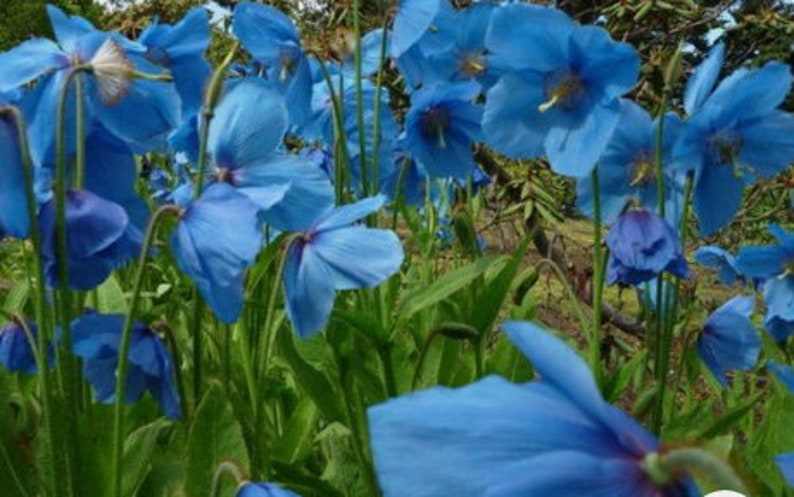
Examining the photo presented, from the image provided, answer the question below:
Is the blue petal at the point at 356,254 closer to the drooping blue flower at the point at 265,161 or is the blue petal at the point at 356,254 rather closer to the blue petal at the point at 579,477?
the drooping blue flower at the point at 265,161

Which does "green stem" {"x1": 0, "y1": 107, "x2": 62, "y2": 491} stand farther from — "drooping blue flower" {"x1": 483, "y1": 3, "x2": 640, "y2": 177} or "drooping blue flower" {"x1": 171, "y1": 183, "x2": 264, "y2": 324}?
"drooping blue flower" {"x1": 483, "y1": 3, "x2": 640, "y2": 177}

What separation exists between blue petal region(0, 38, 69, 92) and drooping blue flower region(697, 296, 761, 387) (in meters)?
1.02

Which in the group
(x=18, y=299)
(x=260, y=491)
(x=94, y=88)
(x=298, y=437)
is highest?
(x=94, y=88)

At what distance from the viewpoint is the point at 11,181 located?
0.93m

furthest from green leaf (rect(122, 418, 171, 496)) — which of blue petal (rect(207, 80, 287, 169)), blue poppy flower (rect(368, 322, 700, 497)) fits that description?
blue poppy flower (rect(368, 322, 700, 497))

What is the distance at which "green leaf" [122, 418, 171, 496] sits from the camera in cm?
115

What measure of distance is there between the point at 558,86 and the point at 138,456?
0.61 metres

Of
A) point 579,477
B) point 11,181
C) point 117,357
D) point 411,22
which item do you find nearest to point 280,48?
point 411,22

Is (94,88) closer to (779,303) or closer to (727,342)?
(727,342)

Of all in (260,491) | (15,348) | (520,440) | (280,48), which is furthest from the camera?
(280,48)

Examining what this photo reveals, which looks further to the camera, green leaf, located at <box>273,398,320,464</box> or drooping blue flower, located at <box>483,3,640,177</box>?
green leaf, located at <box>273,398,320,464</box>

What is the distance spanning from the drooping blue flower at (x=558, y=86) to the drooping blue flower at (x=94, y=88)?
1.23 feet

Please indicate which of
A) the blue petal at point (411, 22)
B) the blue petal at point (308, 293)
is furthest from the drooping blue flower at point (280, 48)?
the blue petal at point (308, 293)

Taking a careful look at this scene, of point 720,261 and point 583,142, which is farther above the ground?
point 583,142
